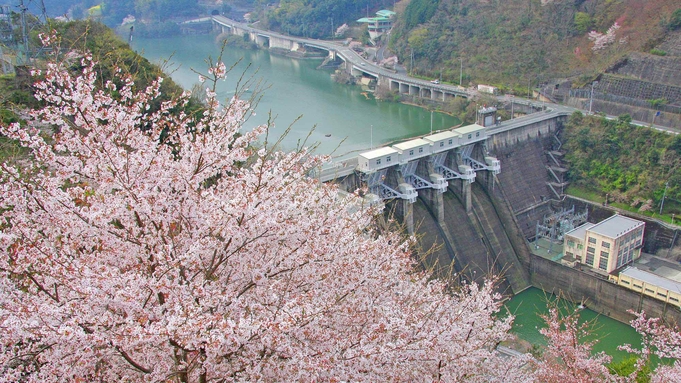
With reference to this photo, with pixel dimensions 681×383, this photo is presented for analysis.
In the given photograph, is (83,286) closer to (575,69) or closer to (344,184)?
(344,184)

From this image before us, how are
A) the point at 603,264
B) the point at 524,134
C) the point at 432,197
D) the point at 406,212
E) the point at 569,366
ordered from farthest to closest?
the point at 524,134 → the point at 432,197 → the point at 603,264 → the point at 406,212 → the point at 569,366

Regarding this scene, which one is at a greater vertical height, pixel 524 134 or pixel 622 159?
pixel 524 134

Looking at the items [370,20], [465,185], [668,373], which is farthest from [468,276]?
[370,20]

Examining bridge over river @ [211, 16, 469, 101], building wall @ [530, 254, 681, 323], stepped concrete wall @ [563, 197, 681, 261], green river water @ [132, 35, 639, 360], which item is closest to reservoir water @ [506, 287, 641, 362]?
green river water @ [132, 35, 639, 360]

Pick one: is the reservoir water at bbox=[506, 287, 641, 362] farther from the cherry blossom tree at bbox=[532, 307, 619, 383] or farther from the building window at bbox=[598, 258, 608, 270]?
the cherry blossom tree at bbox=[532, 307, 619, 383]

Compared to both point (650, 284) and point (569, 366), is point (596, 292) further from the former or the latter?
point (569, 366)

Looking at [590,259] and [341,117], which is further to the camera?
[341,117]

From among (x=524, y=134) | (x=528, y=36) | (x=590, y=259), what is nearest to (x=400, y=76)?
(x=528, y=36)

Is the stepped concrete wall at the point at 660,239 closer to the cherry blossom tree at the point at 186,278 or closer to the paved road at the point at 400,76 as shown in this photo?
the paved road at the point at 400,76

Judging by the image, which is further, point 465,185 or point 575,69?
point 575,69
